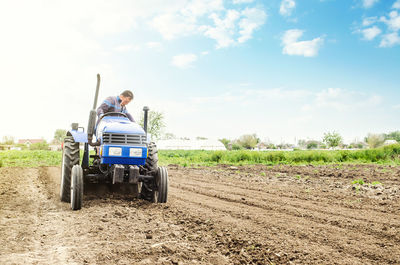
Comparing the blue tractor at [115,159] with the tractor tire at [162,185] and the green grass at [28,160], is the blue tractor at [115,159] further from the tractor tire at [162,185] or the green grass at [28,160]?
the green grass at [28,160]

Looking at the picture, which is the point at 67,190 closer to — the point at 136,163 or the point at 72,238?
the point at 136,163

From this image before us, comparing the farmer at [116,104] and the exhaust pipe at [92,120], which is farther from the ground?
the farmer at [116,104]

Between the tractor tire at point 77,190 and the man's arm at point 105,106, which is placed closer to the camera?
the tractor tire at point 77,190

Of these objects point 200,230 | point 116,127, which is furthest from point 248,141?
point 200,230

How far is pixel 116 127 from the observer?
598cm

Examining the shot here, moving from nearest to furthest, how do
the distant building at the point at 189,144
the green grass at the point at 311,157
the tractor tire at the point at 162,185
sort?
the tractor tire at the point at 162,185 → the green grass at the point at 311,157 → the distant building at the point at 189,144

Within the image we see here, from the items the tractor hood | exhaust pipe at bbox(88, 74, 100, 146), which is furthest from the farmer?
Answer: exhaust pipe at bbox(88, 74, 100, 146)

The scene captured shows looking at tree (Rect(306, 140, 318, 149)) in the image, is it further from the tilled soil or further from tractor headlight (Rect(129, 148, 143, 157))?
tractor headlight (Rect(129, 148, 143, 157))

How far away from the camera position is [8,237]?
4.28 m

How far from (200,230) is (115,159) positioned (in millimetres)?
2053

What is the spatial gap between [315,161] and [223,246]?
2028 cm

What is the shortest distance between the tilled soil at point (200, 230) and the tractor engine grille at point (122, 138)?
118 centimetres

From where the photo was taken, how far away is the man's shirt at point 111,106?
6879 mm

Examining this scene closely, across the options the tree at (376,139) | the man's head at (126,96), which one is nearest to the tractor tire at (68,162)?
the man's head at (126,96)
